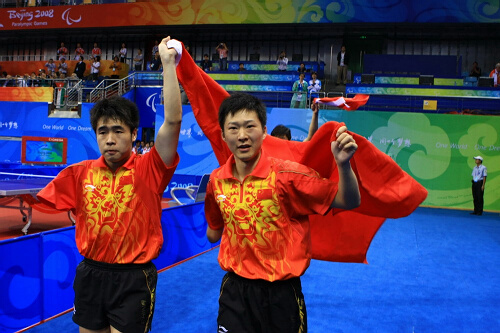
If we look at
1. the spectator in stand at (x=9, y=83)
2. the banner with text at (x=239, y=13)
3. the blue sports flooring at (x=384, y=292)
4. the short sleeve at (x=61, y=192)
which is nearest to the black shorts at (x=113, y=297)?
the short sleeve at (x=61, y=192)

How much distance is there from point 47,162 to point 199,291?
14085 millimetres

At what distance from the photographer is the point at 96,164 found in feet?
8.66

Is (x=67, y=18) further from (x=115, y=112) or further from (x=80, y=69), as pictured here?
(x=115, y=112)

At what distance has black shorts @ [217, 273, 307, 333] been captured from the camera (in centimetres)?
219

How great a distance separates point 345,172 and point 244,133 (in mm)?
501

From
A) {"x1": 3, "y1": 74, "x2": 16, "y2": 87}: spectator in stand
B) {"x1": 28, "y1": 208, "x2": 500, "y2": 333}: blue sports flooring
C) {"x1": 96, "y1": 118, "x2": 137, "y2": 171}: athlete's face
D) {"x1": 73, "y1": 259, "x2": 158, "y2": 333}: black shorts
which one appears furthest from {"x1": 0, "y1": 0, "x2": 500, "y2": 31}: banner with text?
{"x1": 73, "y1": 259, "x2": 158, "y2": 333}: black shorts

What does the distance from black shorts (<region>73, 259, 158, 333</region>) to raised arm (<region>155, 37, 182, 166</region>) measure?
659 mm

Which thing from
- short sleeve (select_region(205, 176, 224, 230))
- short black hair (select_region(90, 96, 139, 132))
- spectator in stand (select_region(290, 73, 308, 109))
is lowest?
short sleeve (select_region(205, 176, 224, 230))

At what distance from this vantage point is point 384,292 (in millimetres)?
5617

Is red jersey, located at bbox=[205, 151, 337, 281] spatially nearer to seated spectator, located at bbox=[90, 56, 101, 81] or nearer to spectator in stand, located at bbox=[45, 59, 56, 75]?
seated spectator, located at bbox=[90, 56, 101, 81]

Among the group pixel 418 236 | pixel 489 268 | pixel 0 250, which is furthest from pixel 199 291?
pixel 418 236

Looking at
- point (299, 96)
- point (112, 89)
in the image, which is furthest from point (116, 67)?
point (299, 96)

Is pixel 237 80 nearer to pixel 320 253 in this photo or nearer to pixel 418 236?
pixel 418 236

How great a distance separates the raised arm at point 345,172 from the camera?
1861 millimetres
